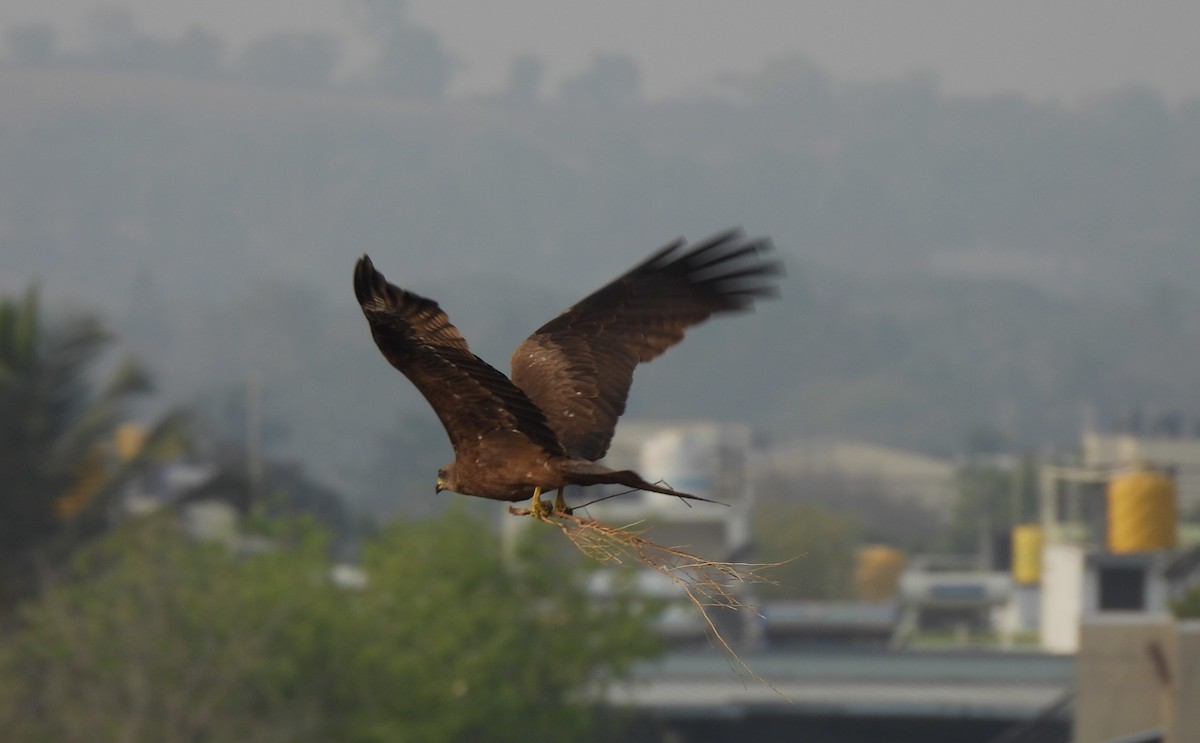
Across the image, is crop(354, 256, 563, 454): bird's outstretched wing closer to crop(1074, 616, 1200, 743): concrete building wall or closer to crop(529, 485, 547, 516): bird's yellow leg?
crop(529, 485, 547, 516): bird's yellow leg

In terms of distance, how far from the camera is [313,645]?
97.5ft

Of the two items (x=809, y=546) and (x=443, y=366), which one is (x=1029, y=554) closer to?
(x=809, y=546)

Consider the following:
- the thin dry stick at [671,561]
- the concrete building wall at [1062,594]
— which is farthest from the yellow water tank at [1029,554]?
the thin dry stick at [671,561]

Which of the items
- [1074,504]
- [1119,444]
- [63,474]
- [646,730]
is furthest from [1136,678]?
[1119,444]

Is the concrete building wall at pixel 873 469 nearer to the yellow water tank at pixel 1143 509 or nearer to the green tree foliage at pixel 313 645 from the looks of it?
the yellow water tank at pixel 1143 509

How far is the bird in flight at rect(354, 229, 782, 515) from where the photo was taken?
234 inches

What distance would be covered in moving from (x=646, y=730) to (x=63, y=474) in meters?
13.0

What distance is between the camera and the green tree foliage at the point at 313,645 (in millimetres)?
27453

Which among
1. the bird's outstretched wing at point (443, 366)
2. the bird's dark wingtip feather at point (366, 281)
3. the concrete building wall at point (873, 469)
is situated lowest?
the bird's outstretched wing at point (443, 366)

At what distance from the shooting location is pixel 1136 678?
54.3 feet

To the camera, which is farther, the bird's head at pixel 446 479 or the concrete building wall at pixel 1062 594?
the concrete building wall at pixel 1062 594

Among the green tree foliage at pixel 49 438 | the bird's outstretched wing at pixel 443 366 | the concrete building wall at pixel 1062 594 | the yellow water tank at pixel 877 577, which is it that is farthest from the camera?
the yellow water tank at pixel 877 577

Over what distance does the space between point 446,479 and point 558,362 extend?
1.29 metres

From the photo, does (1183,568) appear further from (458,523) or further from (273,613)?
(273,613)
